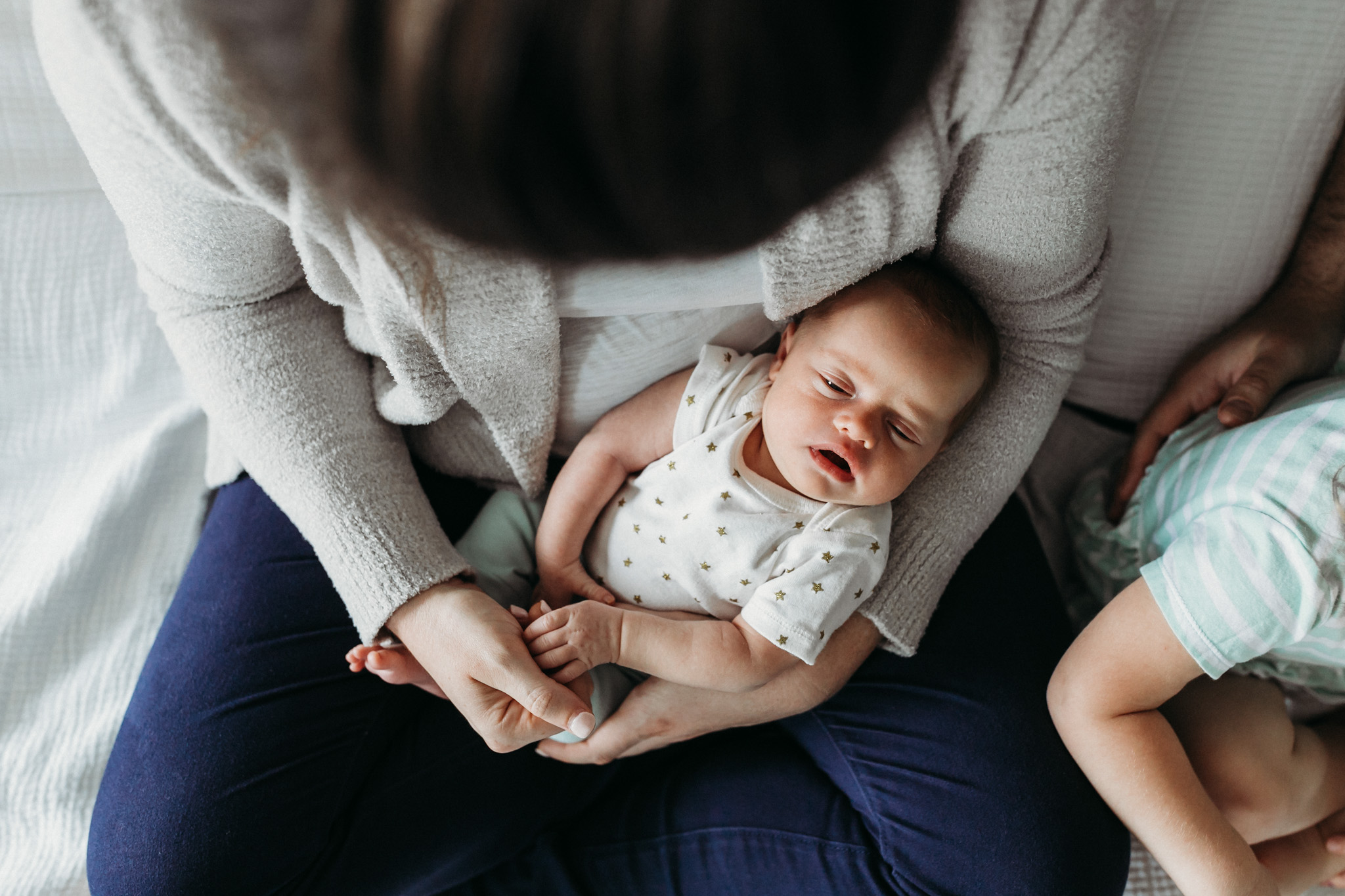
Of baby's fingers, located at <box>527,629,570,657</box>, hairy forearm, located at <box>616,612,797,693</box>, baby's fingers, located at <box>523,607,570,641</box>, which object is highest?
baby's fingers, located at <box>523,607,570,641</box>

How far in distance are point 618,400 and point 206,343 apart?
0.38m

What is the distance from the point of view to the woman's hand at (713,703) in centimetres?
81

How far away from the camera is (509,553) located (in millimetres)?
890

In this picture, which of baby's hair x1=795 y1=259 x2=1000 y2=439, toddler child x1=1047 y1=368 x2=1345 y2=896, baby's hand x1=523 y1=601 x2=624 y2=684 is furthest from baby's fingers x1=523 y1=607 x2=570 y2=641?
toddler child x1=1047 y1=368 x2=1345 y2=896

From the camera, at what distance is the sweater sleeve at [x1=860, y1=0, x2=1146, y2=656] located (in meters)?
0.59

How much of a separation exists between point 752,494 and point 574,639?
21cm

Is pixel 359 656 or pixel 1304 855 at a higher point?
pixel 359 656

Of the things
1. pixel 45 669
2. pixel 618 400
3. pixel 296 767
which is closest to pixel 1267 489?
pixel 618 400

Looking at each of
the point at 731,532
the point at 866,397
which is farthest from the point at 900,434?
the point at 731,532

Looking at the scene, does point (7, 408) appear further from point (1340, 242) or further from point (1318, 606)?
point (1340, 242)

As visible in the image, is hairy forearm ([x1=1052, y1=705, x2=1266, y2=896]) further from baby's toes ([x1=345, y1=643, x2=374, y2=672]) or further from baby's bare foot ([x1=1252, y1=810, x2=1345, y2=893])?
baby's toes ([x1=345, y1=643, x2=374, y2=672])

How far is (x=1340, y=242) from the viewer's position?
2.80 ft

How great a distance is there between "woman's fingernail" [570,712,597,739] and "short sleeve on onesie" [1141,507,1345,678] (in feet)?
1.71

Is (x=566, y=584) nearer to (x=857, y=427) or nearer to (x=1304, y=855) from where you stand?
(x=857, y=427)
